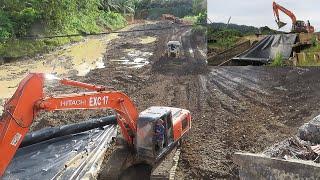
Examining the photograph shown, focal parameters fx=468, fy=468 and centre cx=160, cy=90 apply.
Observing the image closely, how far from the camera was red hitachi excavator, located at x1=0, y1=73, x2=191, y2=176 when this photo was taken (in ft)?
19.2

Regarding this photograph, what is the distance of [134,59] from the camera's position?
19891mm

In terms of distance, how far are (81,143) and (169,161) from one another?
6.47 feet

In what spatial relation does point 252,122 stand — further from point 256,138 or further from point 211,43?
point 211,43

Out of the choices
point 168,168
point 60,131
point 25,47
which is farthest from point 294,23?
point 25,47

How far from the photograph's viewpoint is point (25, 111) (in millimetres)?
6094

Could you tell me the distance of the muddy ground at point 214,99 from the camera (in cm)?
994

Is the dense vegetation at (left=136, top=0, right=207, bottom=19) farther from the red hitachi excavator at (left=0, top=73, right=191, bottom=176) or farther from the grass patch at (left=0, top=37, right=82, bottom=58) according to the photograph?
the red hitachi excavator at (left=0, top=73, right=191, bottom=176)

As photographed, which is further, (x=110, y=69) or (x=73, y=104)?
(x=110, y=69)

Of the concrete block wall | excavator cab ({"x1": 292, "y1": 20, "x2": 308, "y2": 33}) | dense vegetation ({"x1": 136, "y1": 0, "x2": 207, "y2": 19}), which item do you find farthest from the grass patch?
the concrete block wall

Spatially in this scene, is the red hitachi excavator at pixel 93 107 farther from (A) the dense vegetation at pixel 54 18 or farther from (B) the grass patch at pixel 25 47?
(A) the dense vegetation at pixel 54 18

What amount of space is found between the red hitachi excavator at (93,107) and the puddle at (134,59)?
9128 mm

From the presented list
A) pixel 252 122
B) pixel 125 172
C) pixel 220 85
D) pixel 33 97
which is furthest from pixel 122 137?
pixel 220 85

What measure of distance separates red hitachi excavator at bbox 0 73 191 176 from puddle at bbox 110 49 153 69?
359 inches

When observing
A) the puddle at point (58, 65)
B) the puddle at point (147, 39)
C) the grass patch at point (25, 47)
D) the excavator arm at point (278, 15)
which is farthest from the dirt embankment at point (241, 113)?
the grass patch at point (25, 47)
